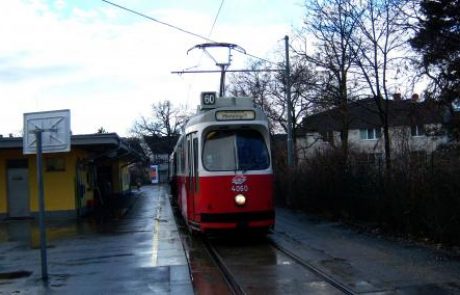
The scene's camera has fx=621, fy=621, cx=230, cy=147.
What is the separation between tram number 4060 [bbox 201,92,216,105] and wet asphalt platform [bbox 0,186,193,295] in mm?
3671

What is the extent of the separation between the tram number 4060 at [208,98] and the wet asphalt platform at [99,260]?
3671 millimetres

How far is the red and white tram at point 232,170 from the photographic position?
1404 centimetres

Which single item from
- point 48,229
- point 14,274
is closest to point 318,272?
point 14,274

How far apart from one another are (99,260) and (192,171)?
10.6 feet

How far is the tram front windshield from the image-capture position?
1427cm

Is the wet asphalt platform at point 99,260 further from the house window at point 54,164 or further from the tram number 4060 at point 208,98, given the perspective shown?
the house window at point 54,164

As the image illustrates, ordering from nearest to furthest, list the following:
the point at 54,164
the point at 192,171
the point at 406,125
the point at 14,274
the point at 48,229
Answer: the point at 14,274 → the point at 192,171 → the point at 48,229 → the point at 406,125 → the point at 54,164

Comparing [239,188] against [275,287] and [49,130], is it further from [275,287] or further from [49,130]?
[275,287]

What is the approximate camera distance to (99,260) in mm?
13031

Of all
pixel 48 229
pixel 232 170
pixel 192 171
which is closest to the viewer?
pixel 232 170

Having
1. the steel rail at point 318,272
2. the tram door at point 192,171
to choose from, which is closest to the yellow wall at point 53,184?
the tram door at point 192,171

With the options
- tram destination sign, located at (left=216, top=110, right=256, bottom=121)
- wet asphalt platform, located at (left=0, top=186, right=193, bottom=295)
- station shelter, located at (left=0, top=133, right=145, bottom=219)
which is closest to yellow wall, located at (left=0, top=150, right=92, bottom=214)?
station shelter, located at (left=0, top=133, right=145, bottom=219)

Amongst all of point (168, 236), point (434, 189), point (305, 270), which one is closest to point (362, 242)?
point (434, 189)

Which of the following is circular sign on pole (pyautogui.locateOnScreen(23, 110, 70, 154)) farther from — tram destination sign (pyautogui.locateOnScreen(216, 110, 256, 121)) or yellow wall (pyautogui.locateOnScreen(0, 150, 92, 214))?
yellow wall (pyautogui.locateOnScreen(0, 150, 92, 214))
